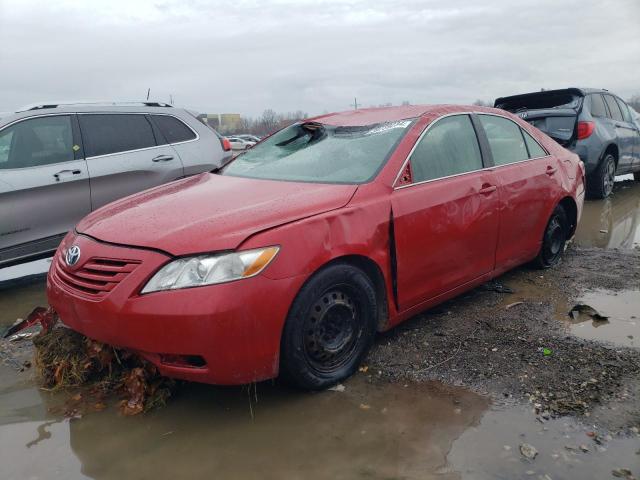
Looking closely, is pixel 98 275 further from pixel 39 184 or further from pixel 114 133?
pixel 114 133

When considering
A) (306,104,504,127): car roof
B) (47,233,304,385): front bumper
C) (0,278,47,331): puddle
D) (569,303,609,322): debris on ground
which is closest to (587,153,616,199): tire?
(306,104,504,127): car roof

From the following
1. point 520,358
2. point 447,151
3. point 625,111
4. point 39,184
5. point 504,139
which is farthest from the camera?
point 625,111

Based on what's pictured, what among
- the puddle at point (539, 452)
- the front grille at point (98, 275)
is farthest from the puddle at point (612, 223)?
the front grille at point (98, 275)

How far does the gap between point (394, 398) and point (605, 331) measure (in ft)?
5.51

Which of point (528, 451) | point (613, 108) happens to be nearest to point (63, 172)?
point (528, 451)

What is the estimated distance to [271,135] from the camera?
4.40 metres

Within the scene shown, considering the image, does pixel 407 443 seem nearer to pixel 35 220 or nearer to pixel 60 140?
pixel 35 220

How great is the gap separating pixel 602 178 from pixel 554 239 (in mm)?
3911

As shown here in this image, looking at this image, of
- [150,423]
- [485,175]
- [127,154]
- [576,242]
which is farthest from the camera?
[576,242]

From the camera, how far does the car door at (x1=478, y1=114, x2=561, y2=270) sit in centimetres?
398

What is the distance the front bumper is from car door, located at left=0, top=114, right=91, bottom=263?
2510 millimetres

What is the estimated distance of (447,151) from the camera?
3.67 meters

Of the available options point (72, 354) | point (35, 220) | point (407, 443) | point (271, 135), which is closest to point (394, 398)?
point (407, 443)

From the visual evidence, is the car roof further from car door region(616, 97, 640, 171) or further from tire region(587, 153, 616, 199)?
car door region(616, 97, 640, 171)
